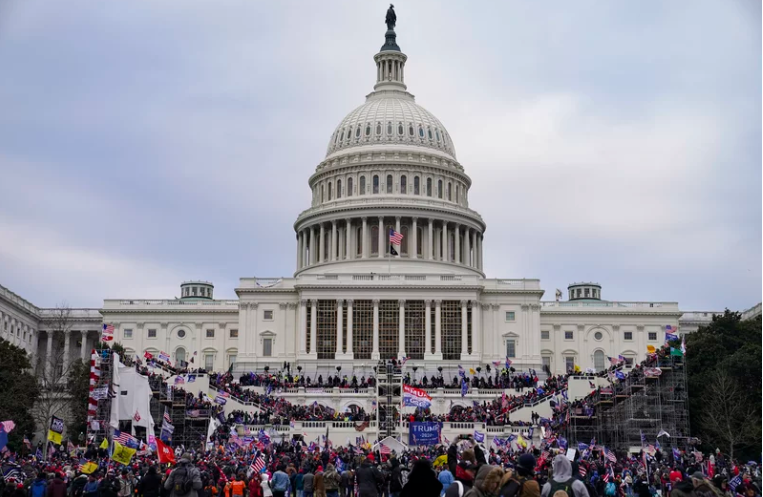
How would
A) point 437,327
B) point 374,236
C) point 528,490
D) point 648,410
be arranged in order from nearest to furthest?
1. point 528,490
2. point 648,410
3. point 437,327
4. point 374,236

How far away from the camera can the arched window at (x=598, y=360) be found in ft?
393

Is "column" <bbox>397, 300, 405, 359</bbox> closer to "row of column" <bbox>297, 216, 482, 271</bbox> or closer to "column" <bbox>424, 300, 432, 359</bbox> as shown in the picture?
"column" <bbox>424, 300, 432, 359</bbox>

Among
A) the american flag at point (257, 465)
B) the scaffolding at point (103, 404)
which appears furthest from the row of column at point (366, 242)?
the american flag at point (257, 465)

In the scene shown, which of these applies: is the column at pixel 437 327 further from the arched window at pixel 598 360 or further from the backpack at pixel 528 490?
the backpack at pixel 528 490

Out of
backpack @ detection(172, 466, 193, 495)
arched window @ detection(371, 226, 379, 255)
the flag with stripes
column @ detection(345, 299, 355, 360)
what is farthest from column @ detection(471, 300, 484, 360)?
backpack @ detection(172, 466, 193, 495)

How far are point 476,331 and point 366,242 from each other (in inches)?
782

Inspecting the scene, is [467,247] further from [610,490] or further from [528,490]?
[528,490]

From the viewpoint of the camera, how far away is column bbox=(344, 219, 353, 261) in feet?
401

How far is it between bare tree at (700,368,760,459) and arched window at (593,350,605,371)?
4503 centimetres

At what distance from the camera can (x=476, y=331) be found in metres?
108

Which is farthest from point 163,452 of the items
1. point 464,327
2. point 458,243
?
point 458,243

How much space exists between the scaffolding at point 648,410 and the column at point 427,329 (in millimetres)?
34994

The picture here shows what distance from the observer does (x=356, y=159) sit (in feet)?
421

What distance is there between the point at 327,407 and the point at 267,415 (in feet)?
27.8
